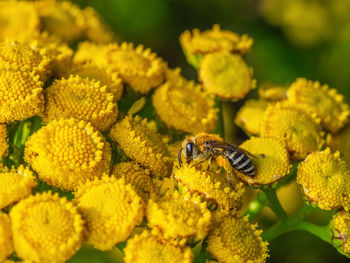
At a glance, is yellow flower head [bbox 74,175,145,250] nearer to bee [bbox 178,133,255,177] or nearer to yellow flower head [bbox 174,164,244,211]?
yellow flower head [bbox 174,164,244,211]

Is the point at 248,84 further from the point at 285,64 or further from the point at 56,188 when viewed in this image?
the point at 285,64

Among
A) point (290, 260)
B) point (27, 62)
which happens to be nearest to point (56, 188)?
point (27, 62)

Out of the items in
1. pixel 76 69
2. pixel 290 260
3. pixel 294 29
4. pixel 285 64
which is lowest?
pixel 290 260

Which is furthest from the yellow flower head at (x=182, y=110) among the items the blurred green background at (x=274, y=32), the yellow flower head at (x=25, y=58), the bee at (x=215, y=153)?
the blurred green background at (x=274, y=32)

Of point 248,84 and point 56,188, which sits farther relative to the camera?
point 248,84

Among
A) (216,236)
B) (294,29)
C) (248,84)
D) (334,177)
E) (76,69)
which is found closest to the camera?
(216,236)
